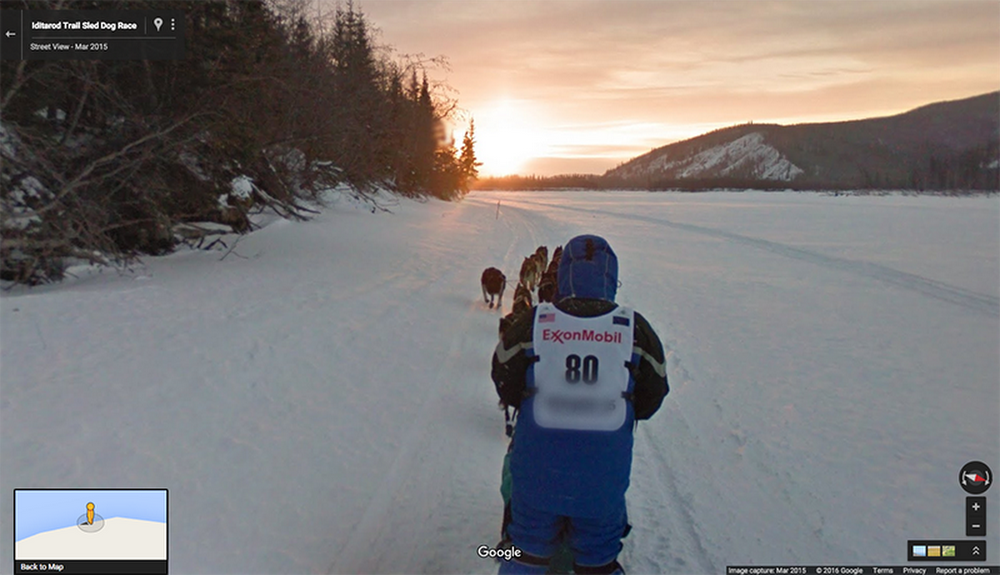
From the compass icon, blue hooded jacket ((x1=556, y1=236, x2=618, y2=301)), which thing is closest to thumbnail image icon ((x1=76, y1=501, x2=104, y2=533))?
blue hooded jacket ((x1=556, y1=236, x2=618, y2=301))

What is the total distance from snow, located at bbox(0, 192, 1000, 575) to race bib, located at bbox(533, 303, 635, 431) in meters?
1.69

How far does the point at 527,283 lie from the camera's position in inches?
408

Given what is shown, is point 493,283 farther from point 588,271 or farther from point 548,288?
point 588,271

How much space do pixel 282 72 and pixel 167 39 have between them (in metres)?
4.02

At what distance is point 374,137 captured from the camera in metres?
24.5

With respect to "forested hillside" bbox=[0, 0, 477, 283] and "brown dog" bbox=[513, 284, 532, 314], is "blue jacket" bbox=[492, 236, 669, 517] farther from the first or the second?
"forested hillside" bbox=[0, 0, 477, 283]

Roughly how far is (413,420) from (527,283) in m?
5.45

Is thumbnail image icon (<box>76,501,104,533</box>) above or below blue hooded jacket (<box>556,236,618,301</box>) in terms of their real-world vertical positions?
below

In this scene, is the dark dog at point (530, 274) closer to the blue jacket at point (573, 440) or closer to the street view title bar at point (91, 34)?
the street view title bar at point (91, 34)

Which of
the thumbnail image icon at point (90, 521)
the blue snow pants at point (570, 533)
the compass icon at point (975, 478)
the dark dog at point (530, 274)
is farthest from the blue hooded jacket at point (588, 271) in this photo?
the dark dog at point (530, 274)

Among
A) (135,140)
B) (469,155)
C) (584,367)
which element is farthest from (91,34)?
(469,155)

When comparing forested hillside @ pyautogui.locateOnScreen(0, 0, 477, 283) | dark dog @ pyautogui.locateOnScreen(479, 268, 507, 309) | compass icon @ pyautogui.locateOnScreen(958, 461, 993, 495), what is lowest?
compass icon @ pyautogui.locateOnScreen(958, 461, 993, 495)

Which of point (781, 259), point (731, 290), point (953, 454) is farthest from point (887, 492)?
point (781, 259)

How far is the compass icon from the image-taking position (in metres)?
4.30
